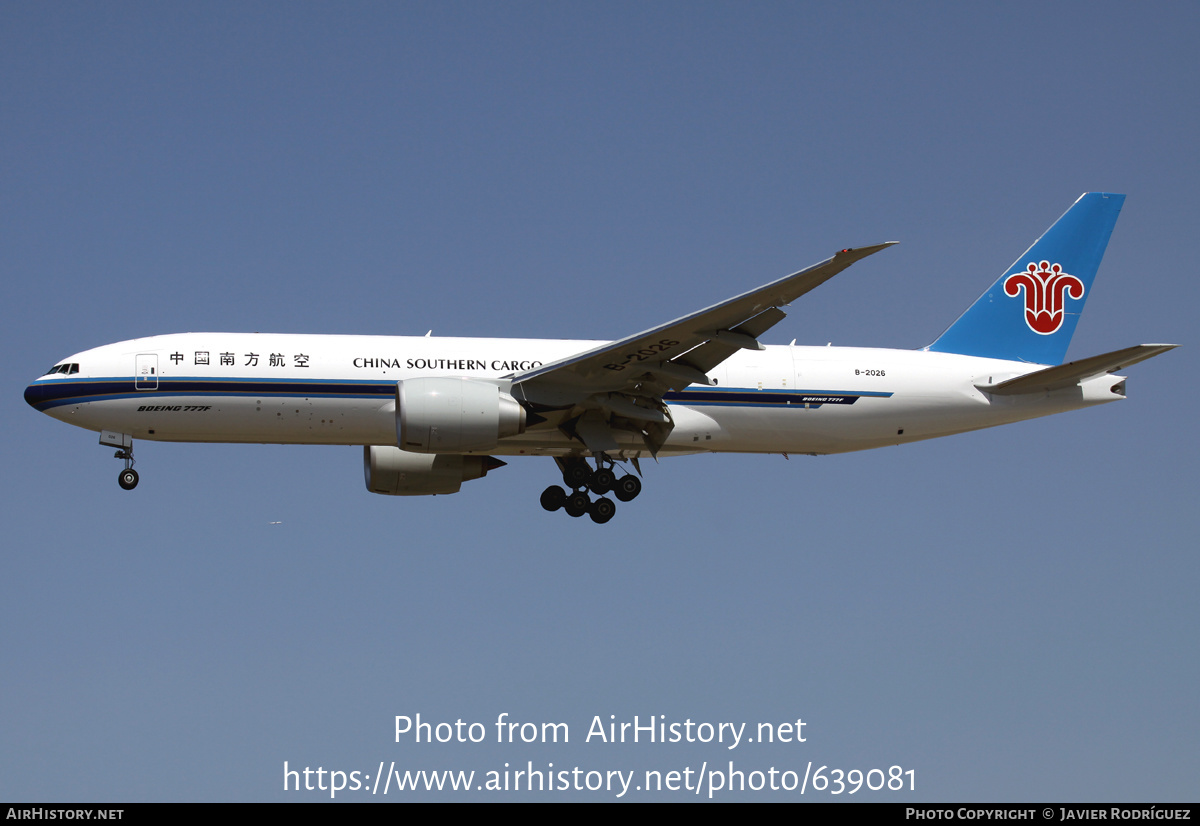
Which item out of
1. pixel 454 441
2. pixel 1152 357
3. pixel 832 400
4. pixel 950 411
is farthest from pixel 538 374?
pixel 1152 357

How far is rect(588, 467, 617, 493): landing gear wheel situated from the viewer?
30828 millimetres

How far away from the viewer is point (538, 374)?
1131 inches

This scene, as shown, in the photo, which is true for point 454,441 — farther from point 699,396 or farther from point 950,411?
point 950,411

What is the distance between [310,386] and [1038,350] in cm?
1795

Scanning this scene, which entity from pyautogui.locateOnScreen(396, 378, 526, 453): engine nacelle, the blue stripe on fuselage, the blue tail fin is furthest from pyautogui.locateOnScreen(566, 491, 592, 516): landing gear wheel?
the blue tail fin

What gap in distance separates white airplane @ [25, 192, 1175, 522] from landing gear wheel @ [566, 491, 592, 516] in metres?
0.04

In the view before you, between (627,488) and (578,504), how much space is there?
1.19 meters

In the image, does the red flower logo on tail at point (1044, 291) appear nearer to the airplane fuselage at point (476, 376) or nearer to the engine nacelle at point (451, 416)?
the airplane fuselage at point (476, 376)

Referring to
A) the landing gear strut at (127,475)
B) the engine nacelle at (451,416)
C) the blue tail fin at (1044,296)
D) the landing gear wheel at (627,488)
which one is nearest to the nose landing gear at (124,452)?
the landing gear strut at (127,475)

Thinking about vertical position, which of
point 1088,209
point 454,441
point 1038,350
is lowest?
point 454,441

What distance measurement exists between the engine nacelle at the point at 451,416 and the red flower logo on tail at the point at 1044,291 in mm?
14006

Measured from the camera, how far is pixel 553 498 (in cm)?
3142

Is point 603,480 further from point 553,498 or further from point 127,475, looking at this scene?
point 127,475

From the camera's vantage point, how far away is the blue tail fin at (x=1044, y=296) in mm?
33875
